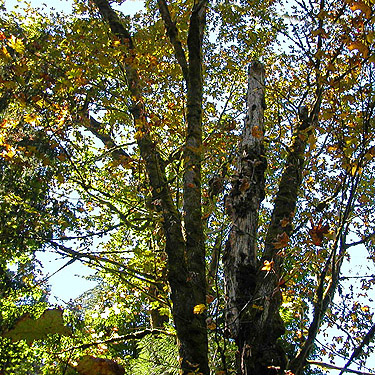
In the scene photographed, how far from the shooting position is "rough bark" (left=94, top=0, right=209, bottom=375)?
3.20 metres

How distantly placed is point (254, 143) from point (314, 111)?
3.23 feet

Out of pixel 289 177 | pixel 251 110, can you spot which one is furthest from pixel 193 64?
pixel 289 177

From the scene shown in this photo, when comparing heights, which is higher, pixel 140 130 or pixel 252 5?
pixel 252 5

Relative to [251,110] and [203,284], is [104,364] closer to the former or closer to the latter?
[203,284]

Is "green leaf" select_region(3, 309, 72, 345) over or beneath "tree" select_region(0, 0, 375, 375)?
beneath

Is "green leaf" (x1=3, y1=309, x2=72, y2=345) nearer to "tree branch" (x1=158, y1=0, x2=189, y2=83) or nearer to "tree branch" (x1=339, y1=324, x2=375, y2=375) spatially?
"tree branch" (x1=339, y1=324, x2=375, y2=375)

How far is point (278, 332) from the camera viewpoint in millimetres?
3365

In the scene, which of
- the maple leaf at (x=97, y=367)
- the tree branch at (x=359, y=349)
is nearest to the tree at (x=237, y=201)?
the tree branch at (x=359, y=349)

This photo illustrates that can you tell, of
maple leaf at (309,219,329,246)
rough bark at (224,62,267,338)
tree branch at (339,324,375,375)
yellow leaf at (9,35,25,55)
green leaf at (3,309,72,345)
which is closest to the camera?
green leaf at (3,309,72,345)

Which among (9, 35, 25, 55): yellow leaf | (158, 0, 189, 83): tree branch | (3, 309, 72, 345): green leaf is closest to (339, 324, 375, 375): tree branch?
(3, 309, 72, 345): green leaf

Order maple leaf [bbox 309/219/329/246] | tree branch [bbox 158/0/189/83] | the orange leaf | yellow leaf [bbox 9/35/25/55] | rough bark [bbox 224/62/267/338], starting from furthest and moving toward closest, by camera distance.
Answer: tree branch [bbox 158/0/189/83], the orange leaf, rough bark [bbox 224/62/267/338], yellow leaf [bbox 9/35/25/55], maple leaf [bbox 309/219/329/246]

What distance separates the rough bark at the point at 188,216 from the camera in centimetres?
320

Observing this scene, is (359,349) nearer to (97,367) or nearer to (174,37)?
(97,367)

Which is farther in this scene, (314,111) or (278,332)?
(314,111)
